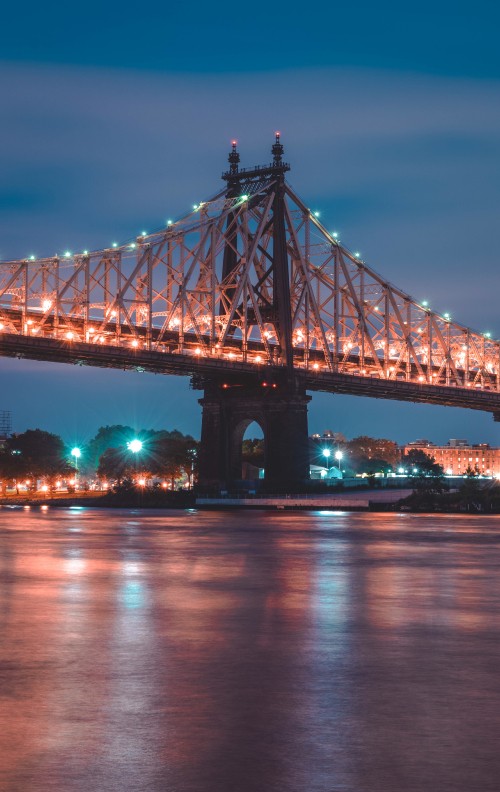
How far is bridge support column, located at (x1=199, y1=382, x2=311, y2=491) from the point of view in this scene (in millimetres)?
92562

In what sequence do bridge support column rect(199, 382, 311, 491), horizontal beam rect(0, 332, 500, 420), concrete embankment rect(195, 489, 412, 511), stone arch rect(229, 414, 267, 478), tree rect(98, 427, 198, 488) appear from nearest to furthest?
horizontal beam rect(0, 332, 500, 420) < concrete embankment rect(195, 489, 412, 511) < bridge support column rect(199, 382, 311, 491) < stone arch rect(229, 414, 267, 478) < tree rect(98, 427, 198, 488)

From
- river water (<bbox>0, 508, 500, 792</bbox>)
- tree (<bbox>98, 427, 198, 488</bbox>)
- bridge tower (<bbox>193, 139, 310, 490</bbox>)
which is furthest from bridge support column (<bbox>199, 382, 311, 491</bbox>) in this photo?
river water (<bbox>0, 508, 500, 792</bbox>)

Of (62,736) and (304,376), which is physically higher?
(304,376)

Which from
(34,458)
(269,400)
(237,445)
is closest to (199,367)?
(269,400)

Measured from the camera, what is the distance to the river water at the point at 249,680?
30.4 feet

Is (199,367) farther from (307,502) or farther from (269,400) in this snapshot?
(307,502)

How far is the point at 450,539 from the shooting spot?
4341 centimetres

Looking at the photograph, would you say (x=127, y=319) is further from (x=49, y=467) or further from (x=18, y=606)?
(x=18, y=606)

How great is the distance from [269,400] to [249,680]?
80.9m

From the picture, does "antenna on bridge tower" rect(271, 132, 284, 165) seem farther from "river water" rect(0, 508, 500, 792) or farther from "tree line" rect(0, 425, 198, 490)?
"river water" rect(0, 508, 500, 792)

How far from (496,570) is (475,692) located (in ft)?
54.7

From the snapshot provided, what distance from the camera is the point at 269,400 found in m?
93.8

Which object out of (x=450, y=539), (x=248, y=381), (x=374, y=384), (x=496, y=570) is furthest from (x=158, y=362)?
(x=496, y=570)

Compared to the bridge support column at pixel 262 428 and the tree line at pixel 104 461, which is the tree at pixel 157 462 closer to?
the tree line at pixel 104 461
